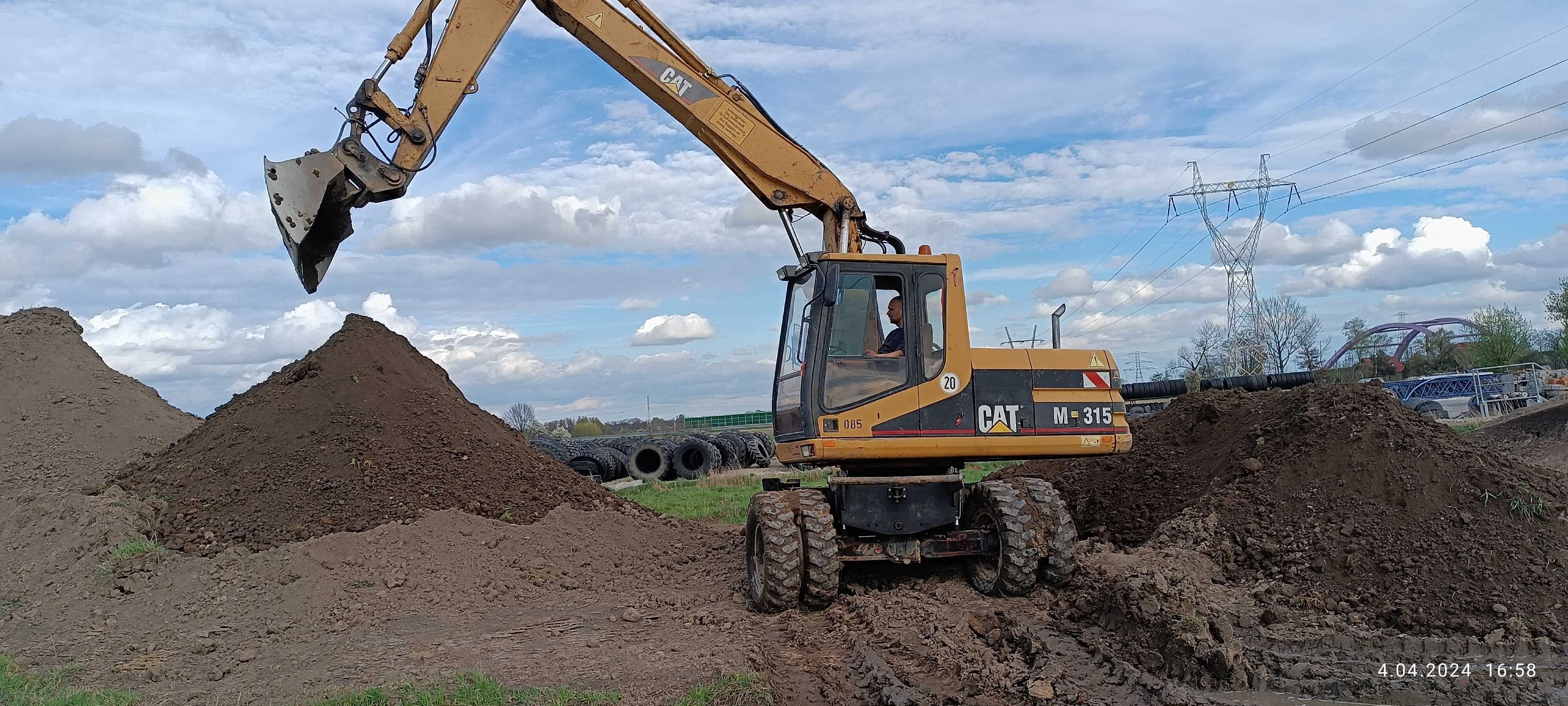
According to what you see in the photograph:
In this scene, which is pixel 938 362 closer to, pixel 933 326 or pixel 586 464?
pixel 933 326

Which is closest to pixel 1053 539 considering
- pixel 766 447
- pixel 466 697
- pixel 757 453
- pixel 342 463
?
pixel 466 697

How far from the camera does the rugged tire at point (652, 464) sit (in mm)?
24328

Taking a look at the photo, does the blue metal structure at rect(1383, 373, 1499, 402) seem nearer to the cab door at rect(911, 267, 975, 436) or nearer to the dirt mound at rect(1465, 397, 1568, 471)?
the dirt mound at rect(1465, 397, 1568, 471)

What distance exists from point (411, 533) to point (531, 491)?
215 centimetres

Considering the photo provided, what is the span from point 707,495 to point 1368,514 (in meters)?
12.9

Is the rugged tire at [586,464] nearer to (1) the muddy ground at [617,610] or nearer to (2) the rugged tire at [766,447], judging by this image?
(2) the rugged tire at [766,447]

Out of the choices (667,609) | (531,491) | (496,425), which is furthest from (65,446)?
(667,609)

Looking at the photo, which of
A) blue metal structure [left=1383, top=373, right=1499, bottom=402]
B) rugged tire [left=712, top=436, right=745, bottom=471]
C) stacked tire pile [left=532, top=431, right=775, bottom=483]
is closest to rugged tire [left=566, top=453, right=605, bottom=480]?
stacked tire pile [left=532, top=431, right=775, bottom=483]

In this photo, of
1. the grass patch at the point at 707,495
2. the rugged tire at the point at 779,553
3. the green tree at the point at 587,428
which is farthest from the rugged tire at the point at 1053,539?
the green tree at the point at 587,428

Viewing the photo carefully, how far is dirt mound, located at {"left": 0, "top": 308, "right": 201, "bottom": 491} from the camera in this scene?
12211 mm

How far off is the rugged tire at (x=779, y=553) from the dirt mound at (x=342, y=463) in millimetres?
4204

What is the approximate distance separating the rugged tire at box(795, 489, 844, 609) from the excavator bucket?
4.99 metres

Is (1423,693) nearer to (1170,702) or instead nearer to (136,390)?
(1170,702)

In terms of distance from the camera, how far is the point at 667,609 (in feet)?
27.8
